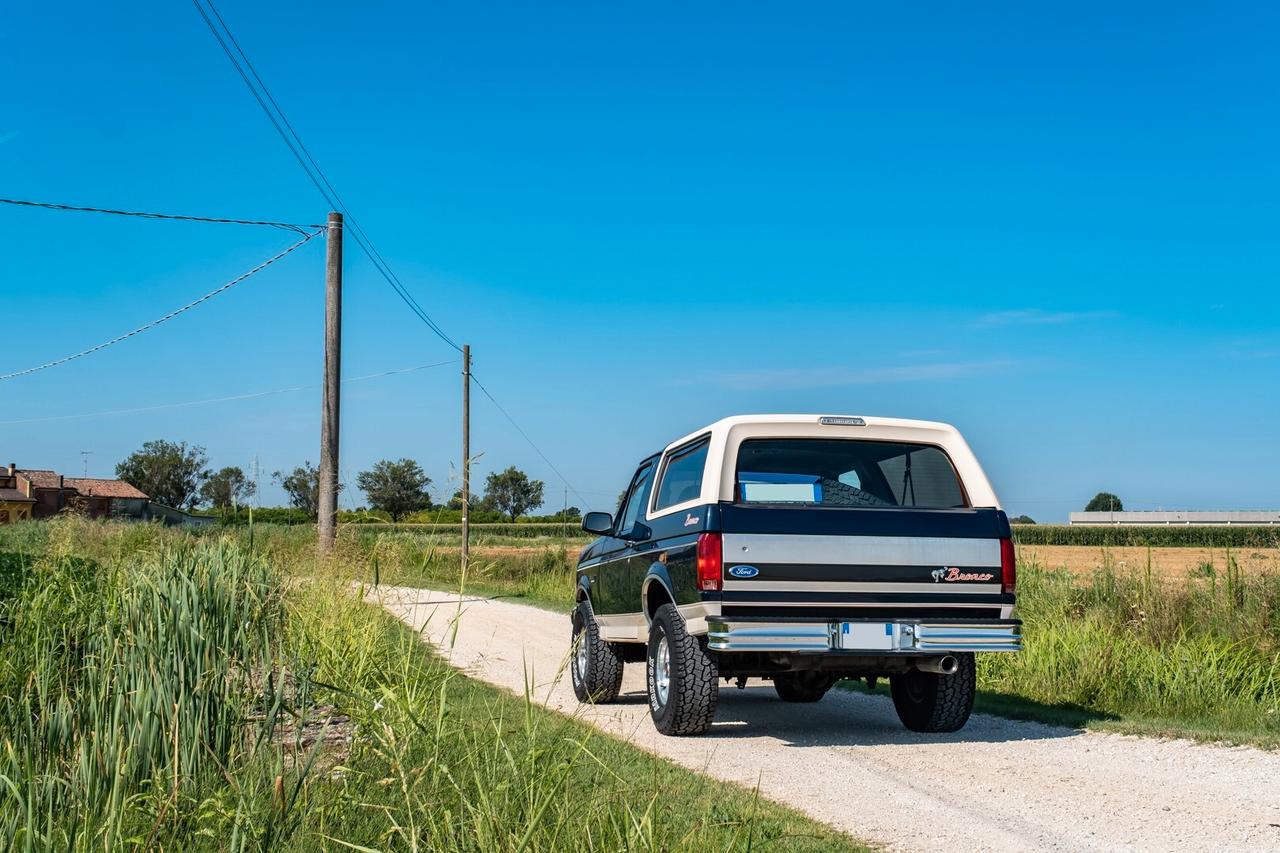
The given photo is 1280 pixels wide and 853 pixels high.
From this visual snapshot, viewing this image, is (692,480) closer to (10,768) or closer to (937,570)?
(937,570)

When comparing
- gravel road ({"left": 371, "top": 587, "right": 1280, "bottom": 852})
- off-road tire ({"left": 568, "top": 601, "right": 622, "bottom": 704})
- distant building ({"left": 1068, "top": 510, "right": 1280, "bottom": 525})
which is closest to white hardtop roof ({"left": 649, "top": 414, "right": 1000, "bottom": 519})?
gravel road ({"left": 371, "top": 587, "right": 1280, "bottom": 852})

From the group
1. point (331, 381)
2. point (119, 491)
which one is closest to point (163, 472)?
point (119, 491)

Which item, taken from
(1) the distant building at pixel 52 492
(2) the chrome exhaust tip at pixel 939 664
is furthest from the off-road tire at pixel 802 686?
(1) the distant building at pixel 52 492

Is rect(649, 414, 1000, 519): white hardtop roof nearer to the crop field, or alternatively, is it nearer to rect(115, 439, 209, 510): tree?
the crop field

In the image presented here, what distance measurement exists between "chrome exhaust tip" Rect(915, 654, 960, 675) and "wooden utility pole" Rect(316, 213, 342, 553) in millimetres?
12963

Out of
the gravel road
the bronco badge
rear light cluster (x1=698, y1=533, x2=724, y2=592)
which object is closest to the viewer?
the gravel road

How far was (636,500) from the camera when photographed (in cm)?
1091

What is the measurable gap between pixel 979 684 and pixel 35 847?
9668mm

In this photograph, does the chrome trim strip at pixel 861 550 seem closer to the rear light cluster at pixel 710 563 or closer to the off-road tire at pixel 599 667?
the rear light cluster at pixel 710 563

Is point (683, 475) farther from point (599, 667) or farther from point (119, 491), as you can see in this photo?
point (119, 491)

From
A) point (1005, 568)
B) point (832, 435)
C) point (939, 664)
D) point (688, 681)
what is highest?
point (832, 435)

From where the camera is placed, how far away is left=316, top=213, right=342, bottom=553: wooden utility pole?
779 inches

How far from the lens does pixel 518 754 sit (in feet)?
17.2

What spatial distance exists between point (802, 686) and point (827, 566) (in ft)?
8.98
